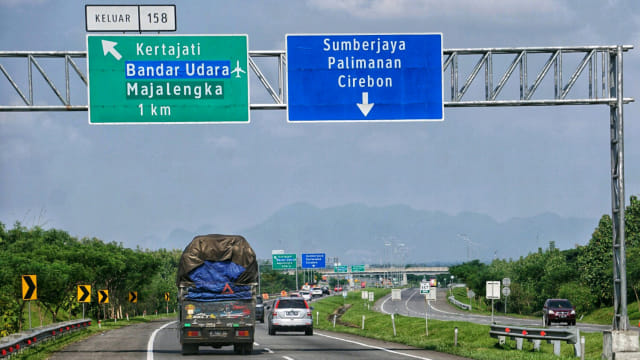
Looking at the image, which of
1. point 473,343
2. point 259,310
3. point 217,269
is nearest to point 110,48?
point 217,269

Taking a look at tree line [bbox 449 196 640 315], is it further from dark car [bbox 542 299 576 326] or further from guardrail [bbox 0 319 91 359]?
guardrail [bbox 0 319 91 359]

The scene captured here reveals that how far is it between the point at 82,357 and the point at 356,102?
451 inches

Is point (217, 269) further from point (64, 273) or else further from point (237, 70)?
point (64, 273)

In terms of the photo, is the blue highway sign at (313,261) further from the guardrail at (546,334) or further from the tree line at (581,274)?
the guardrail at (546,334)

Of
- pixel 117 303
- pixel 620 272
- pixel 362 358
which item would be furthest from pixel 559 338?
pixel 117 303

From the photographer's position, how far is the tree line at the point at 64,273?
61.7 metres

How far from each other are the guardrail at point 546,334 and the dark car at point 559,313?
26152mm

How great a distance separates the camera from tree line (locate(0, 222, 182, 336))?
6172cm

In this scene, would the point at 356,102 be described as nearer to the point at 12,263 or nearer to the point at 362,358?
the point at 362,358

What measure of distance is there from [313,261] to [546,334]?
8866cm

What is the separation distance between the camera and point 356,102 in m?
25.9

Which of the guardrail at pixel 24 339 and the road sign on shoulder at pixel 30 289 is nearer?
the guardrail at pixel 24 339

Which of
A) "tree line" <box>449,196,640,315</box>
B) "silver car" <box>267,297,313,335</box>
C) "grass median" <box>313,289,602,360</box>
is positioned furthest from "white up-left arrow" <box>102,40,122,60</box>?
"tree line" <box>449,196,640,315</box>

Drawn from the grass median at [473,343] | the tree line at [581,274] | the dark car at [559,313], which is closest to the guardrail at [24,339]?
the grass median at [473,343]
